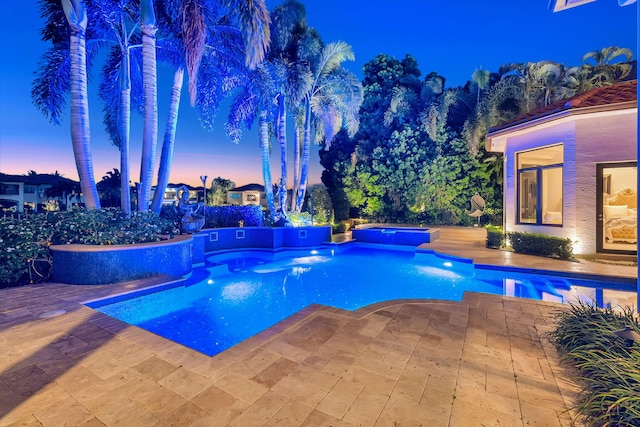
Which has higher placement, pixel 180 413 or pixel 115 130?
pixel 115 130

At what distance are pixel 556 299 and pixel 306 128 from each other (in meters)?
12.6

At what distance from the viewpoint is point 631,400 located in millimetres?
1809

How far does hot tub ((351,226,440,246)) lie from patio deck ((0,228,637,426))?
30.2 ft

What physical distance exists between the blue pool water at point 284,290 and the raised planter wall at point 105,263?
2.81 ft

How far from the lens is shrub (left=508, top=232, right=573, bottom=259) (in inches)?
299

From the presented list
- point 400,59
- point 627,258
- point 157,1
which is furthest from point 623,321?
point 400,59

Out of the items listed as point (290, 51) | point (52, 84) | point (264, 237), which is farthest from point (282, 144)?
point (52, 84)

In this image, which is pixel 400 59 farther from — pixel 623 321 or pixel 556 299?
pixel 623 321

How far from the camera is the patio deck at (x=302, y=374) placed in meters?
2.03

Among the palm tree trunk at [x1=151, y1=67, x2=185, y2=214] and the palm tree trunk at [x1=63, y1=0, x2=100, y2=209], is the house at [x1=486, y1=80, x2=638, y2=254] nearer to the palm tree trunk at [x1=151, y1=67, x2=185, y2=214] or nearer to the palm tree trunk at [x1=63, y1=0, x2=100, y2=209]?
the palm tree trunk at [x1=151, y1=67, x2=185, y2=214]

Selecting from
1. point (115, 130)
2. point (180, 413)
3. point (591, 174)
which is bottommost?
point (180, 413)

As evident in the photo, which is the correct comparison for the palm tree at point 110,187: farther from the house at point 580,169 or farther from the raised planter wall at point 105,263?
the house at point 580,169

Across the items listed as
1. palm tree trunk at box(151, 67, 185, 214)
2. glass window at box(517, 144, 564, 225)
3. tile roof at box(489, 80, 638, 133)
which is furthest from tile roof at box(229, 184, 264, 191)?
tile roof at box(489, 80, 638, 133)

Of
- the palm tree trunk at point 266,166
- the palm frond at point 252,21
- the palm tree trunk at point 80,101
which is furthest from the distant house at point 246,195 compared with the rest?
the palm tree trunk at point 80,101
